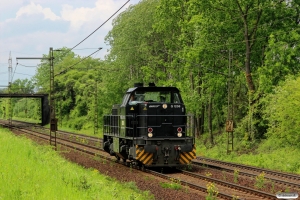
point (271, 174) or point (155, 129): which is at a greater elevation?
point (155, 129)

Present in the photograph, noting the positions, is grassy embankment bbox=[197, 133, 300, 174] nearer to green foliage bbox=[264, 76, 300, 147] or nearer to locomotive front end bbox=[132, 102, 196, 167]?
green foliage bbox=[264, 76, 300, 147]

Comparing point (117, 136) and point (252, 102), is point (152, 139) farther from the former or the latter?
point (252, 102)

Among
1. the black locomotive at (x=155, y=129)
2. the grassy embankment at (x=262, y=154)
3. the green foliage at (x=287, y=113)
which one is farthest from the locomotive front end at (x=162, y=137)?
the green foliage at (x=287, y=113)

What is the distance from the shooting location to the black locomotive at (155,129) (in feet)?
61.5

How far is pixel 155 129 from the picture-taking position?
1900cm

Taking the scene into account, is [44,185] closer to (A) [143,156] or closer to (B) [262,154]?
(A) [143,156]

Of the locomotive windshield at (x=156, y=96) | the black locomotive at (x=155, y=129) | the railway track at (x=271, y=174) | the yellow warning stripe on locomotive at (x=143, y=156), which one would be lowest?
the railway track at (x=271, y=174)

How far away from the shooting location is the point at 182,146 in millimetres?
18828

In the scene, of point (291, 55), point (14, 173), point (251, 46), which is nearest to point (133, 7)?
point (251, 46)

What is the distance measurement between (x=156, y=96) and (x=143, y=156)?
3010 mm

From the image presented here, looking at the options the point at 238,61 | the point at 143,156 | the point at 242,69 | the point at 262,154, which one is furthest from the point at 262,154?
the point at 238,61

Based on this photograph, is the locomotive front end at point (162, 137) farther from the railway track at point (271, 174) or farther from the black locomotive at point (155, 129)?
the railway track at point (271, 174)

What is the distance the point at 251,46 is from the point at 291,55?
3.81 metres

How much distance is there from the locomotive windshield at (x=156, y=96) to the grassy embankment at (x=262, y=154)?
6628 mm
